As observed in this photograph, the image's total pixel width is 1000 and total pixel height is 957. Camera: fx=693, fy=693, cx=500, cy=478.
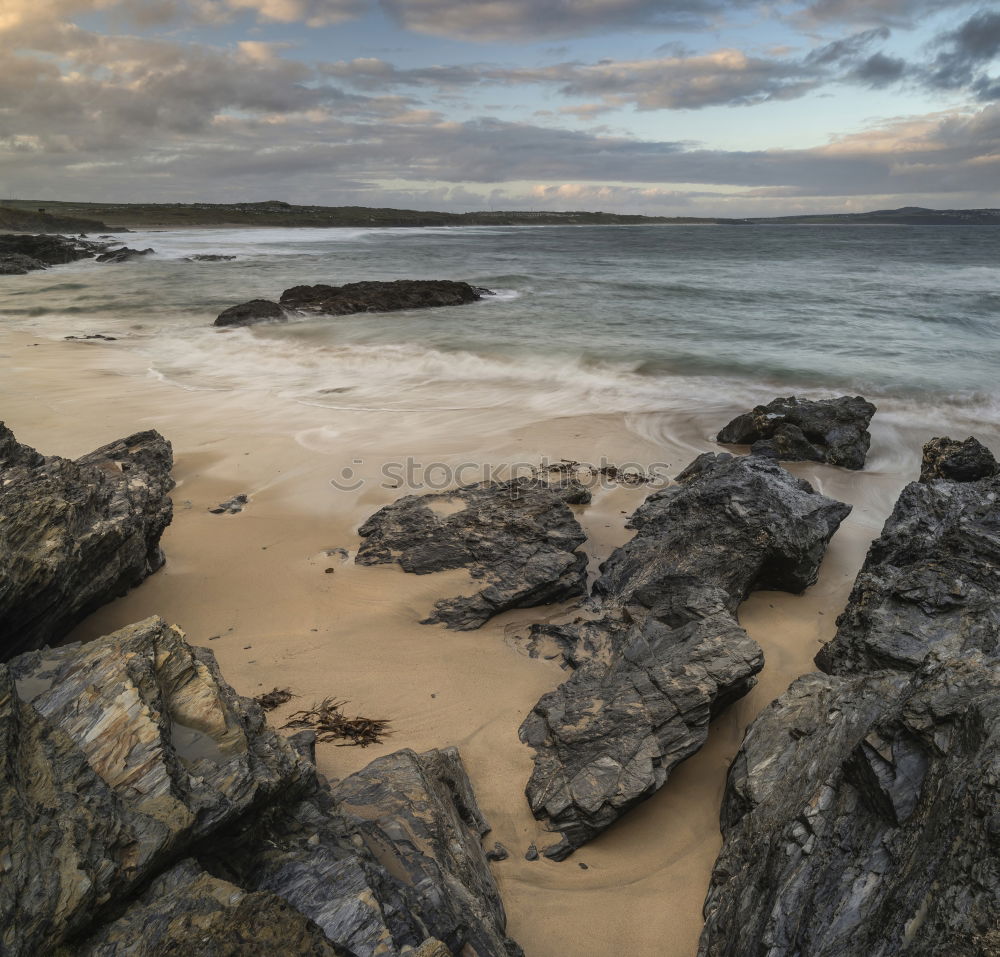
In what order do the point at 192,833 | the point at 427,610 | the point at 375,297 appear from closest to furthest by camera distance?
the point at 192,833
the point at 427,610
the point at 375,297

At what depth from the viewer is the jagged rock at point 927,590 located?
15.3ft

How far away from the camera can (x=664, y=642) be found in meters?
4.92

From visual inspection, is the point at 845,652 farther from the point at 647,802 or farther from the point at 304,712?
the point at 304,712

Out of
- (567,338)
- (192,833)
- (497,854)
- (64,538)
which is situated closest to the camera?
(192,833)

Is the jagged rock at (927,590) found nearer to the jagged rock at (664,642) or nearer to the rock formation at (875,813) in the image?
the rock formation at (875,813)

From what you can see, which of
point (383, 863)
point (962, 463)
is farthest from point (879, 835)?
point (962, 463)

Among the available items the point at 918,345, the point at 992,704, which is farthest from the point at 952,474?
the point at 918,345

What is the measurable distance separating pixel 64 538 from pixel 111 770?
2.68 m

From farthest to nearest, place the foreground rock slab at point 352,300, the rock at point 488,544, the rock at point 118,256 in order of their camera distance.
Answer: the rock at point 118,256, the foreground rock slab at point 352,300, the rock at point 488,544

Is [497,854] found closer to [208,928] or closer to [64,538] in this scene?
[208,928]

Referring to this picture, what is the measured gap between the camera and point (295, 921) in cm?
221

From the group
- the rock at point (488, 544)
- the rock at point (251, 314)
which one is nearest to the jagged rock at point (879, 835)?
the rock at point (488, 544)

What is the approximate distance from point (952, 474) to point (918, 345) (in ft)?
49.0

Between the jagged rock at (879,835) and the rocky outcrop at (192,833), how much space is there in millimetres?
1187
